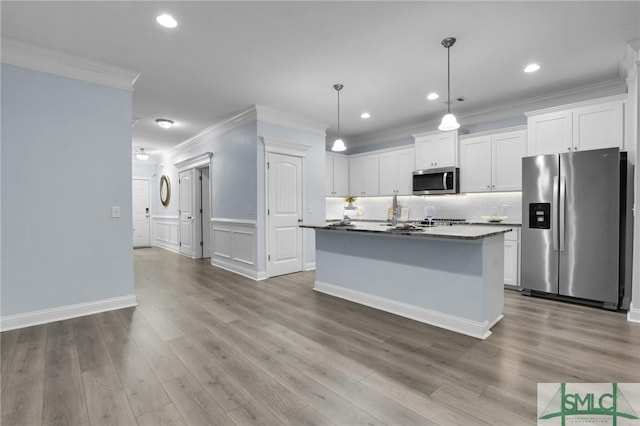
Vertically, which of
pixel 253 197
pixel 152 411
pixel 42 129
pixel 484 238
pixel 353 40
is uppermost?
pixel 353 40

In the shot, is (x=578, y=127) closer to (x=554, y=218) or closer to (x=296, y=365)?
(x=554, y=218)

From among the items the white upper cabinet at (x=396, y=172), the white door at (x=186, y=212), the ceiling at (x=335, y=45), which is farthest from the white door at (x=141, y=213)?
the white upper cabinet at (x=396, y=172)

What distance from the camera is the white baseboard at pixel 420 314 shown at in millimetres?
2752

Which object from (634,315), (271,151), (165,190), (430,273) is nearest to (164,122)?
(271,151)

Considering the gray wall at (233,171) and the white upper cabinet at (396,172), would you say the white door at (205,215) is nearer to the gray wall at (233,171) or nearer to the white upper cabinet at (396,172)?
the gray wall at (233,171)

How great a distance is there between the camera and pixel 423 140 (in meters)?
5.61

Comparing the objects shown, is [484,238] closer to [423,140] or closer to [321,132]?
[423,140]

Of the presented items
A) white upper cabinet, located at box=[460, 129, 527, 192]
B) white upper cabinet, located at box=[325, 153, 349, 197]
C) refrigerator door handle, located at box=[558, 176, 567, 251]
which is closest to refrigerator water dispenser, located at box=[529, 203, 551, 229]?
refrigerator door handle, located at box=[558, 176, 567, 251]

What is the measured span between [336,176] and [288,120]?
1.99m

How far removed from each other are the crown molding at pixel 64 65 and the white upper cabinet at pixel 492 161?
4973 mm

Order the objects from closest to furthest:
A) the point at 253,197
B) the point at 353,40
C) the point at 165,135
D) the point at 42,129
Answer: the point at 353,40, the point at 42,129, the point at 253,197, the point at 165,135

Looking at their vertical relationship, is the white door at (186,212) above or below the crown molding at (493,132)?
below

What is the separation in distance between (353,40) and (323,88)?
4.03 feet

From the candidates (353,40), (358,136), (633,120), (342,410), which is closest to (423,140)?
(358,136)
